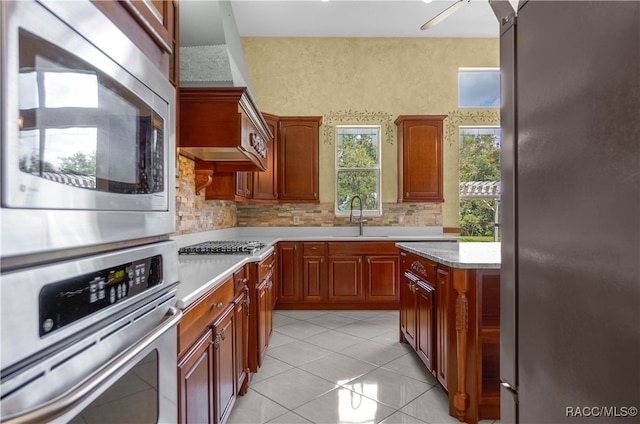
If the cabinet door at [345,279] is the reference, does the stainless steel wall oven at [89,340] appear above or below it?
above

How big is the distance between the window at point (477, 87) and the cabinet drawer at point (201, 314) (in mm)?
4765

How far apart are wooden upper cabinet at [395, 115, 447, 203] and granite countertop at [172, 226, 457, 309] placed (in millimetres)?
570

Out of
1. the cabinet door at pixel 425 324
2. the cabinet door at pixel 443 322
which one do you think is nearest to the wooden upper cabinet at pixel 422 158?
the cabinet door at pixel 425 324

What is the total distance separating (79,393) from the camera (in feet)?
1.98

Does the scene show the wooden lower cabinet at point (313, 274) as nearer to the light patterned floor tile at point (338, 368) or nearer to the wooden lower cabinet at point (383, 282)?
the wooden lower cabinet at point (383, 282)

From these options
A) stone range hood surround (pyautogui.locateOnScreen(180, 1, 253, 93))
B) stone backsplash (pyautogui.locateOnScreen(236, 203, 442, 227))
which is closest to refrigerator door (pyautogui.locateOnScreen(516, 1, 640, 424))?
stone range hood surround (pyautogui.locateOnScreen(180, 1, 253, 93))

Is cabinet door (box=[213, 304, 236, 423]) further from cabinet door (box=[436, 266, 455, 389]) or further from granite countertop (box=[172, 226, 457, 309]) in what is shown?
cabinet door (box=[436, 266, 455, 389])

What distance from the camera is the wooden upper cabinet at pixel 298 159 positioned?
16.0 feet

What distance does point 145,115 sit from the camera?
955 mm

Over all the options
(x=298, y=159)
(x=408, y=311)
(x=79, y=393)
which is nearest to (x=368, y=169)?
(x=298, y=159)

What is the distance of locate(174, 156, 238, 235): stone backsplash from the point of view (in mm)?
2846

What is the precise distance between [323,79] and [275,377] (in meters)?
4.10

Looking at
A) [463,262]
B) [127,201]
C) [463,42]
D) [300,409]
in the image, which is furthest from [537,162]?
[463,42]

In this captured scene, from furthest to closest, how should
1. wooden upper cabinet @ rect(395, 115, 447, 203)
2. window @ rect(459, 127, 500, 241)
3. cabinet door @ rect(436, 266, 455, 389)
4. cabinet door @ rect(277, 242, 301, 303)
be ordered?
window @ rect(459, 127, 500, 241)
wooden upper cabinet @ rect(395, 115, 447, 203)
cabinet door @ rect(277, 242, 301, 303)
cabinet door @ rect(436, 266, 455, 389)
